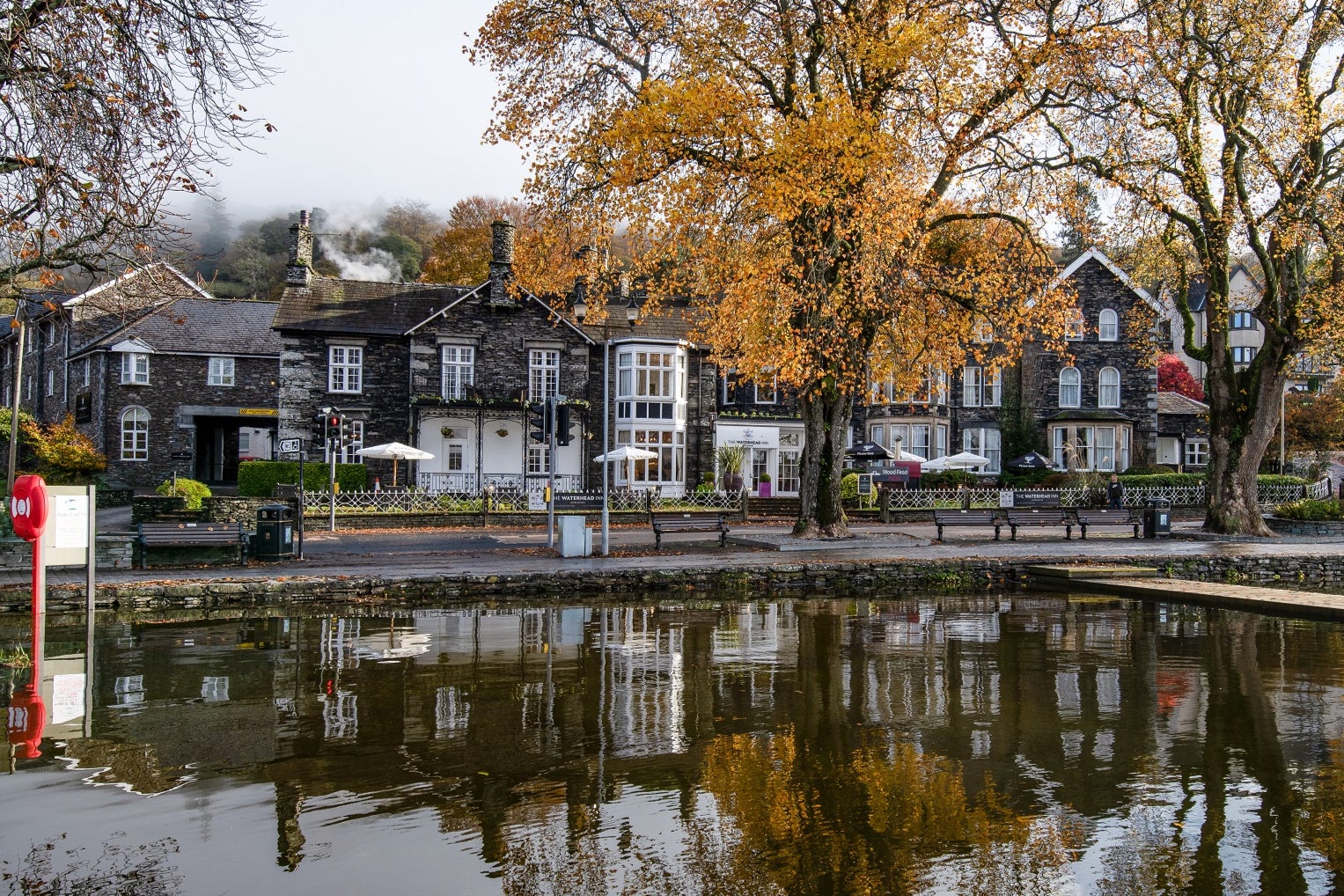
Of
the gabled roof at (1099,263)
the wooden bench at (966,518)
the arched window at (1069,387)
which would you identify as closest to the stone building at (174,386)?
the wooden bench at (966,518)

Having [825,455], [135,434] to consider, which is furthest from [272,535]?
[135,434]

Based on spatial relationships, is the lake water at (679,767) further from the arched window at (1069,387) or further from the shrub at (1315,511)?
the arched window at (1069,387)

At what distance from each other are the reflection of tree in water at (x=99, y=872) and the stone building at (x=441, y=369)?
3246 centimetres

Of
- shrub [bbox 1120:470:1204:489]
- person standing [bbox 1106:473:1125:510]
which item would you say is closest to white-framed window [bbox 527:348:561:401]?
person standing [bbox 1106:473:1125:510]

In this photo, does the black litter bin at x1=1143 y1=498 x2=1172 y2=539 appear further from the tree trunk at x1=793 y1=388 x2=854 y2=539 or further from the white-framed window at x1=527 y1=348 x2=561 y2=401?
the white-framed window at x1=527 y1=348 x2=561 y2=401

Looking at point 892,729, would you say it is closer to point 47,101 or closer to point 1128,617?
point 1128,617

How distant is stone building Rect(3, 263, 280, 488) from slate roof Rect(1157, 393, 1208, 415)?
43.1 meters

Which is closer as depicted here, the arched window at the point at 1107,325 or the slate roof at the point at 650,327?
the slate roof at the point at 650,327

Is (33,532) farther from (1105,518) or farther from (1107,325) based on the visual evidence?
(1107,325)

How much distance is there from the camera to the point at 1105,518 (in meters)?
26.8

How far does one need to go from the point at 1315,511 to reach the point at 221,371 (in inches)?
1695

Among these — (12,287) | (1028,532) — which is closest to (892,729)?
(12,287)

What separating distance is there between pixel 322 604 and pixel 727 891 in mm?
12388

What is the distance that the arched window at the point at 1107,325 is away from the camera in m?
45.8
